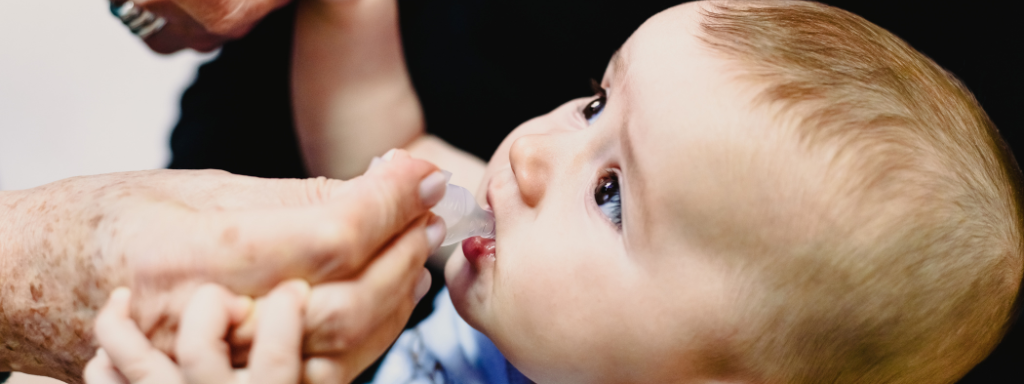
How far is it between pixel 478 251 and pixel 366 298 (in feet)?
0.87

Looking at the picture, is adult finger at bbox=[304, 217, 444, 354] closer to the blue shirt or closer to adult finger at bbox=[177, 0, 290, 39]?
the blue shirt

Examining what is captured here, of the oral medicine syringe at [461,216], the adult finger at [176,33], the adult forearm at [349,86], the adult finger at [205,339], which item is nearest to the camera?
the adult finger at [205,339]

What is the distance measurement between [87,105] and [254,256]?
3.37ft

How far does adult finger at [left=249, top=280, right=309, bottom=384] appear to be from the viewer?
594mm

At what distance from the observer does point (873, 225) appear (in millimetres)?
718

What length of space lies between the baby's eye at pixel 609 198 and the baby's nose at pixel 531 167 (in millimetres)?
72

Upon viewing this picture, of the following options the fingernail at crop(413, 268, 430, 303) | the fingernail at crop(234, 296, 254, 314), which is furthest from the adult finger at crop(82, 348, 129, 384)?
the fingernail at crop(413, 268, 430, 303)

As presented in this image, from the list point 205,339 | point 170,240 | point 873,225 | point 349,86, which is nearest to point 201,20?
point 349,86

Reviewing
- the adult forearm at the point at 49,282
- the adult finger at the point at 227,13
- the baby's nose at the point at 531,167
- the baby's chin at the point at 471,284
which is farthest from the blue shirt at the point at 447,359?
the adult finger at the point at 227,13

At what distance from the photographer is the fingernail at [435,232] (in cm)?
76

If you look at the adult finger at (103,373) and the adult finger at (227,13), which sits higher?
the adult finger at (227,13)

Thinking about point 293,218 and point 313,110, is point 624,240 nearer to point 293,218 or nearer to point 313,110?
point 293,218

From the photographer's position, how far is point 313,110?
54.0 inches

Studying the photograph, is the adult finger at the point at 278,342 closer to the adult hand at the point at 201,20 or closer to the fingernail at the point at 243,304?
the fingernail at the point at 243,304
